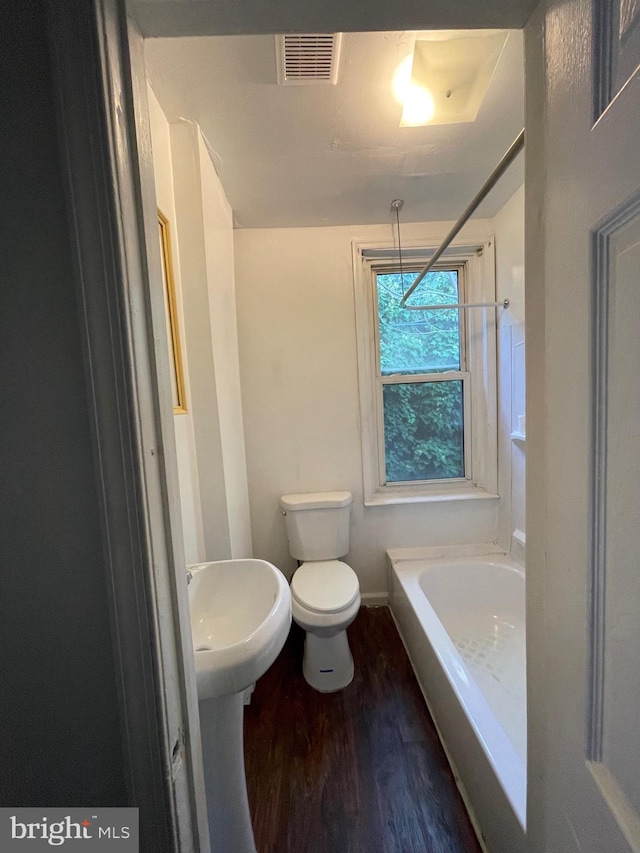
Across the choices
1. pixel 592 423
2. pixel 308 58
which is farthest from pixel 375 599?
pixel 308 58

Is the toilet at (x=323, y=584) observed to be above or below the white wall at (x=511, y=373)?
below

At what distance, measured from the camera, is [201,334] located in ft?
4.45

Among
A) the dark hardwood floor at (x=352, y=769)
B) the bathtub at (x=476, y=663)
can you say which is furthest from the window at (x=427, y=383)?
the dark hardwood floor at (x=352, y=769)

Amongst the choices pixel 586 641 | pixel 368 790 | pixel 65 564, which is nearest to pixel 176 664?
pixel 65 564

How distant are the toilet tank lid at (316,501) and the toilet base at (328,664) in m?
0.59

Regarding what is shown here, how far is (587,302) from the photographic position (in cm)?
40

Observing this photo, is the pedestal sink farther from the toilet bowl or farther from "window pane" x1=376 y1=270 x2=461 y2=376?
"window pane" x1=376 y1=270 x2=461 y2=376

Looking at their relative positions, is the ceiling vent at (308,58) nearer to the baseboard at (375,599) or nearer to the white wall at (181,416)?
the white wall at (181,416)

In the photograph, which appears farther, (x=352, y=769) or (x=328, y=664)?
(x=328, y=664)

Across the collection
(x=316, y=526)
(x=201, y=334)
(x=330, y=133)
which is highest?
(x=330, y=133)

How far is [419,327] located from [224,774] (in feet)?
6.91

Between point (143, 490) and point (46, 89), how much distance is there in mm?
499

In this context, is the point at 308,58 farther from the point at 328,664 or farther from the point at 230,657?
the point at 328,664

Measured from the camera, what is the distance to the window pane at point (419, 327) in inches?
83.5
